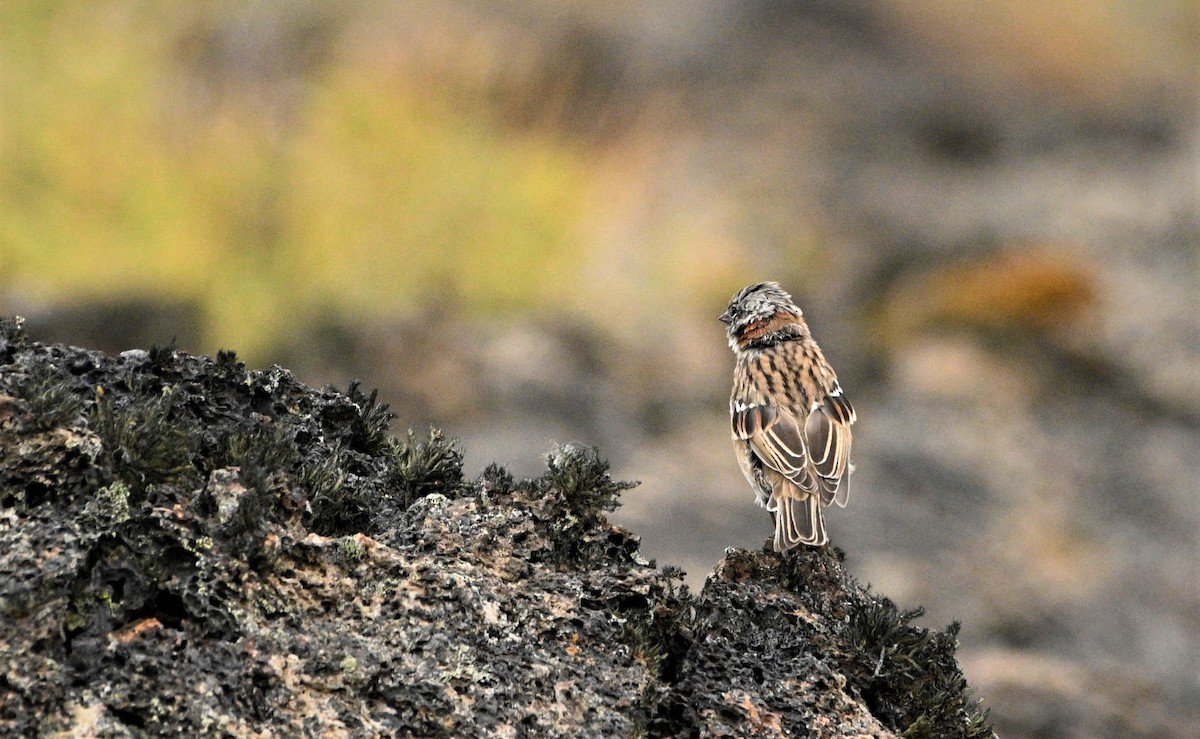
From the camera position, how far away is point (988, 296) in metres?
23.0

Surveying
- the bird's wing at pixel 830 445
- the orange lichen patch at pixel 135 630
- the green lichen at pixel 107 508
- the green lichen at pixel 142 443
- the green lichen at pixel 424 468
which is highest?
the bird's wing at pixel 830 445

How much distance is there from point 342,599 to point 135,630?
2.53 feet

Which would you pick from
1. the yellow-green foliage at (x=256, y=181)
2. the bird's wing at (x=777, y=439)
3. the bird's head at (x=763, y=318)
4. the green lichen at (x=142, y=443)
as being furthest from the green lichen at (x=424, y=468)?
the yellow-green foliage at (x=256, y=181)

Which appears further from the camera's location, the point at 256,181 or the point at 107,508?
the point at 256,181

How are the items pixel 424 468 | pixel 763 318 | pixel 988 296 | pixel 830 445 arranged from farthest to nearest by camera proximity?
pixel 988 296 < pixel 763 318 < pixel 830 445 < pixel 424 468

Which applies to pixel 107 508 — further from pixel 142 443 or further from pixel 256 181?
pixel 256 181

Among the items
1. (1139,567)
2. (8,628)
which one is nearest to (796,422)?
(8,628)

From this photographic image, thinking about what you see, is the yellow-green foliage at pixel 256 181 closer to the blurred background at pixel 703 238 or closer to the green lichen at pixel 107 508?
the blurred background at pixel 703 238

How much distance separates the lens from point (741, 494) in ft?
66.3

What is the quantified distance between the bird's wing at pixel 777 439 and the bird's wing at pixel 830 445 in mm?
76

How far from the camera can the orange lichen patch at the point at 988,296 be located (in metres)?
22.8

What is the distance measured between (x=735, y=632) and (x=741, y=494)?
1468 centimetres

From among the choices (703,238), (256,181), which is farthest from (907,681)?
(256,181)

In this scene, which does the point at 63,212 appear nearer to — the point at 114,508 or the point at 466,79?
the point at 466,79
